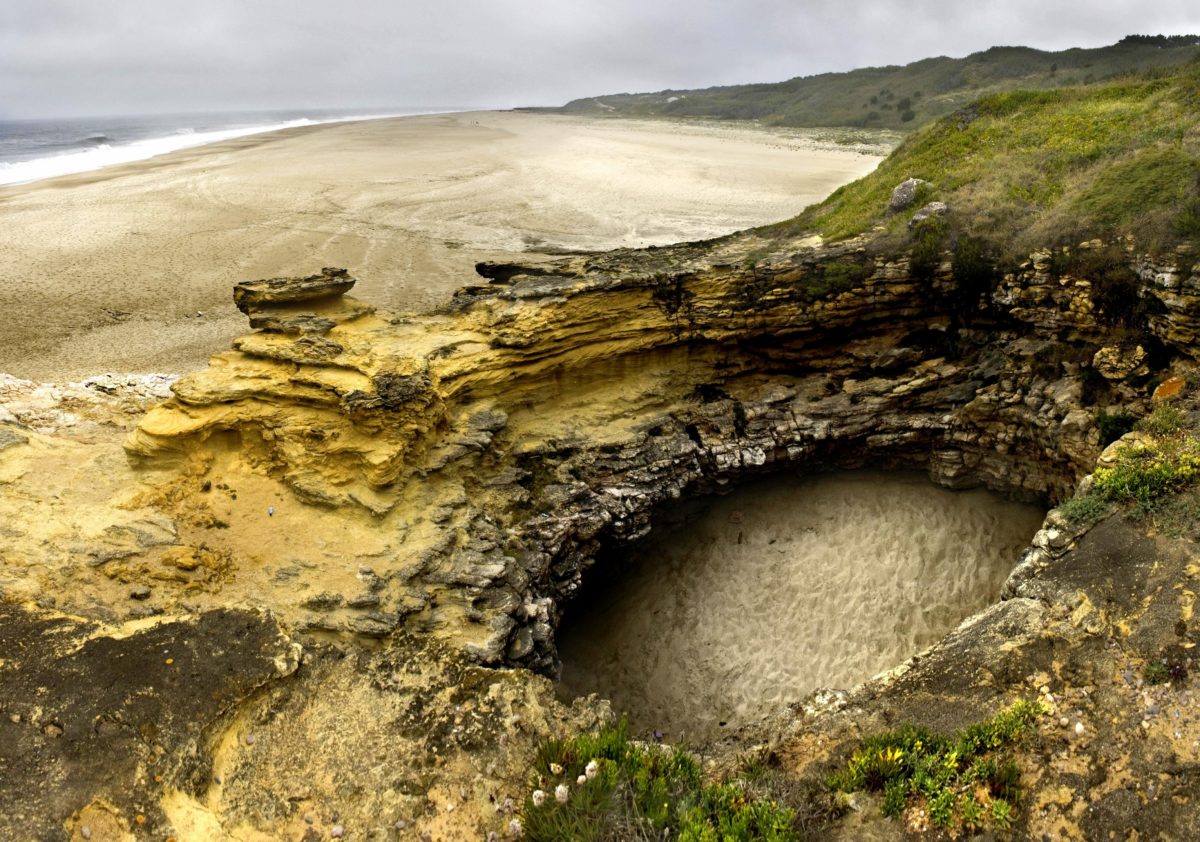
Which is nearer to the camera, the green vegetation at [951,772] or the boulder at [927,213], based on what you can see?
the green vegetation at [951,772]

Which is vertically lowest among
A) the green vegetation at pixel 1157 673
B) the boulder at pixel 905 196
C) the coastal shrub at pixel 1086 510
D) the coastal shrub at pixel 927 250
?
the green vegetation at pixel 1157 673

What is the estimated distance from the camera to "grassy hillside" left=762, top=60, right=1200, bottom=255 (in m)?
11.9

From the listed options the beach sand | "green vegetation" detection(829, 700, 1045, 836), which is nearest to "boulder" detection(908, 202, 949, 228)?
"green vegetation" detection(829, 700, 1045, 836)

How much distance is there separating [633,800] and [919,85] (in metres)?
120

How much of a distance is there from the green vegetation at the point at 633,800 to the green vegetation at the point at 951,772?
1054 millimetres

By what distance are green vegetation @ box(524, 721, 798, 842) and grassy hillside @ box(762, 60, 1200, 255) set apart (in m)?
10.9

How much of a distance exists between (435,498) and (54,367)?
16.4 meters

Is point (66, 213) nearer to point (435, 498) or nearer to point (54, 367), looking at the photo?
point (54, 367)

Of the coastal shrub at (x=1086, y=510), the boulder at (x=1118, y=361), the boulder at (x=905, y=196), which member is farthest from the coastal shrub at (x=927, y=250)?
the coastal shrub at (x=1086, y=510)

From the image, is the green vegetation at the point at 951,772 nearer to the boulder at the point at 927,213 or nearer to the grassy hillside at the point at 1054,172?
the grassy hillside at the point at 1054,172

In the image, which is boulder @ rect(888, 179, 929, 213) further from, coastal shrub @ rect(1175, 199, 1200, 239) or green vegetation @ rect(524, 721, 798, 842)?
green vegetation @ rect(524, 721, 798, 842)

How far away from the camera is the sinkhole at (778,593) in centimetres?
1207

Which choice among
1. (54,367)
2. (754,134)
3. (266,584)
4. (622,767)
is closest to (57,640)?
(266,584)

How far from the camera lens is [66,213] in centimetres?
3428
